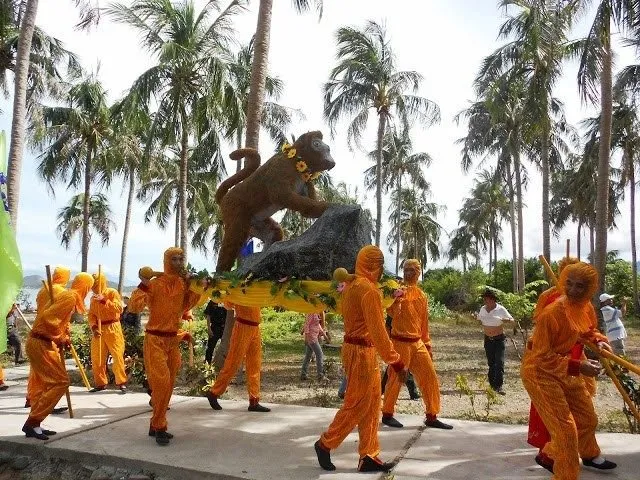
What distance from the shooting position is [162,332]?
16.9 feet

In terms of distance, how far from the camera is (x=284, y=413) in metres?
6.25

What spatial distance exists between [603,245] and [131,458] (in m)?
10.7

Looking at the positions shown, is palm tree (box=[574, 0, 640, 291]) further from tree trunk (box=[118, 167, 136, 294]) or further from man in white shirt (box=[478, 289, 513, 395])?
tree trunk (box=[118, 167, 136, 294])

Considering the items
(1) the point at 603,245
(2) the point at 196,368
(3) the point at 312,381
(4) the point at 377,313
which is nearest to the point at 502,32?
(1) the point at 603,245

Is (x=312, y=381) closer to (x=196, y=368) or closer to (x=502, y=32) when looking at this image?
(x=196, y=368)

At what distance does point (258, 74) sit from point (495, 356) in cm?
566

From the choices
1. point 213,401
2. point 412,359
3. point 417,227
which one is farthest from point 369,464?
point 417,227

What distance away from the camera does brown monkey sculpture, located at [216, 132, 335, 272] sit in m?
5.67

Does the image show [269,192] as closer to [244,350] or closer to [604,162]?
[244,350]

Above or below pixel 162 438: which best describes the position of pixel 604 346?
above

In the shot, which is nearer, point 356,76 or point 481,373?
point 481,373

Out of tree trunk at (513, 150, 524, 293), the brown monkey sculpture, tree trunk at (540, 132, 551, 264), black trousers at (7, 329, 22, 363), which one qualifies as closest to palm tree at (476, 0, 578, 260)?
tree trunk at (540, 132, 551, 264)

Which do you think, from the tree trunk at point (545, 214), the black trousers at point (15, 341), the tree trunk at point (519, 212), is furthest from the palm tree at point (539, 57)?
the black trousers at point (15, 341)

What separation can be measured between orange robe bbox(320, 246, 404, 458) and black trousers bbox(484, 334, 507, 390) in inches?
162
